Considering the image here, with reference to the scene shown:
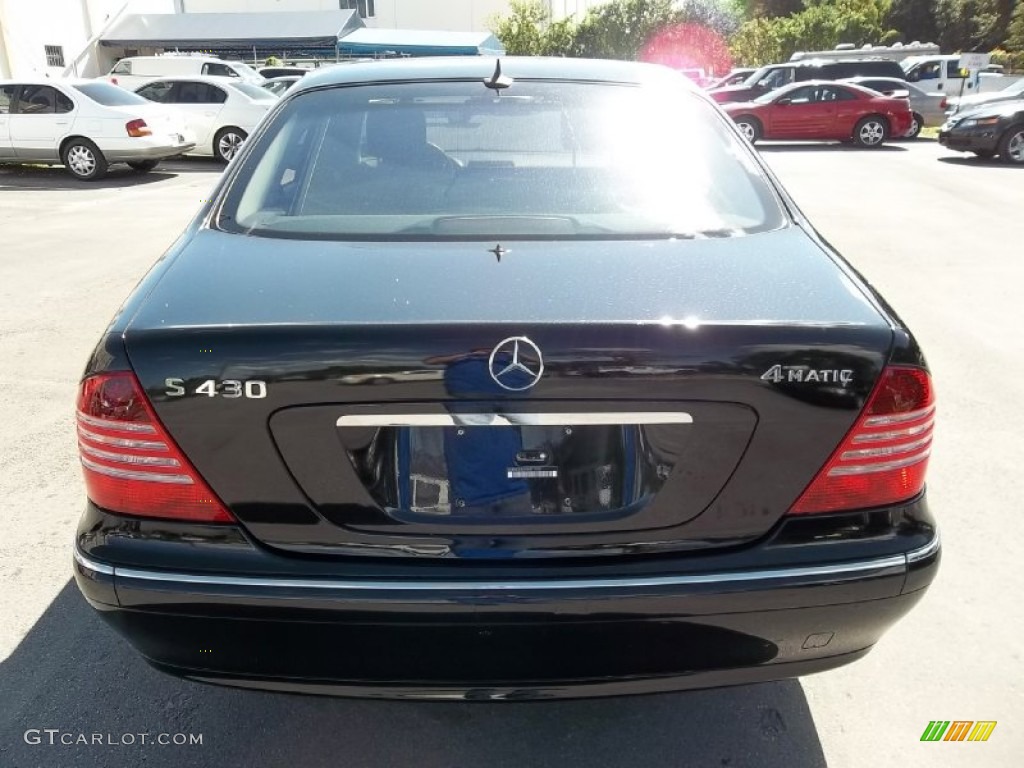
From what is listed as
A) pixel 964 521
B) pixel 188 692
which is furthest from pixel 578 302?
pixel 964 521

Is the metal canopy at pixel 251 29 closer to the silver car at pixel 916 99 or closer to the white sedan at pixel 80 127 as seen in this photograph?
the white sedan at pixel 80 127

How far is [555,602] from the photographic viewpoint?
176cm

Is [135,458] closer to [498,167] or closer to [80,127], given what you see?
[498,167]

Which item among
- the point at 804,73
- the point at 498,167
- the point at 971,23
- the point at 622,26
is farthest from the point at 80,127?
the point at 971,23

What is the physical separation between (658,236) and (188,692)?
1836 millimetres

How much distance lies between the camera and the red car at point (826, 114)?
19.1m

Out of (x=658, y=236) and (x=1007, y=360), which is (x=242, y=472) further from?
(x=1007, y=360)

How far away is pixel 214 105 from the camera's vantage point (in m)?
15.8

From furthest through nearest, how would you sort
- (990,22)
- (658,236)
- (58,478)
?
(990,22) < (58,478) < (658,236)

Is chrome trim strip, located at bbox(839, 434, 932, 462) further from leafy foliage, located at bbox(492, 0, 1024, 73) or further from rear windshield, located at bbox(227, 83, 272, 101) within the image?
leafy foliage, located at bbox(492, 0, 1024, 73)

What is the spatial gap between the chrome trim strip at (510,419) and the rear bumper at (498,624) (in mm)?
323

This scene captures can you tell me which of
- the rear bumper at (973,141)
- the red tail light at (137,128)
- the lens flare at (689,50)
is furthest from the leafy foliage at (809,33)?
the red tail light at (137,128)

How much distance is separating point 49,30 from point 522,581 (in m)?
35.2

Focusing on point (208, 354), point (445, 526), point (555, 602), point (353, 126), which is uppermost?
point (353, 126)
